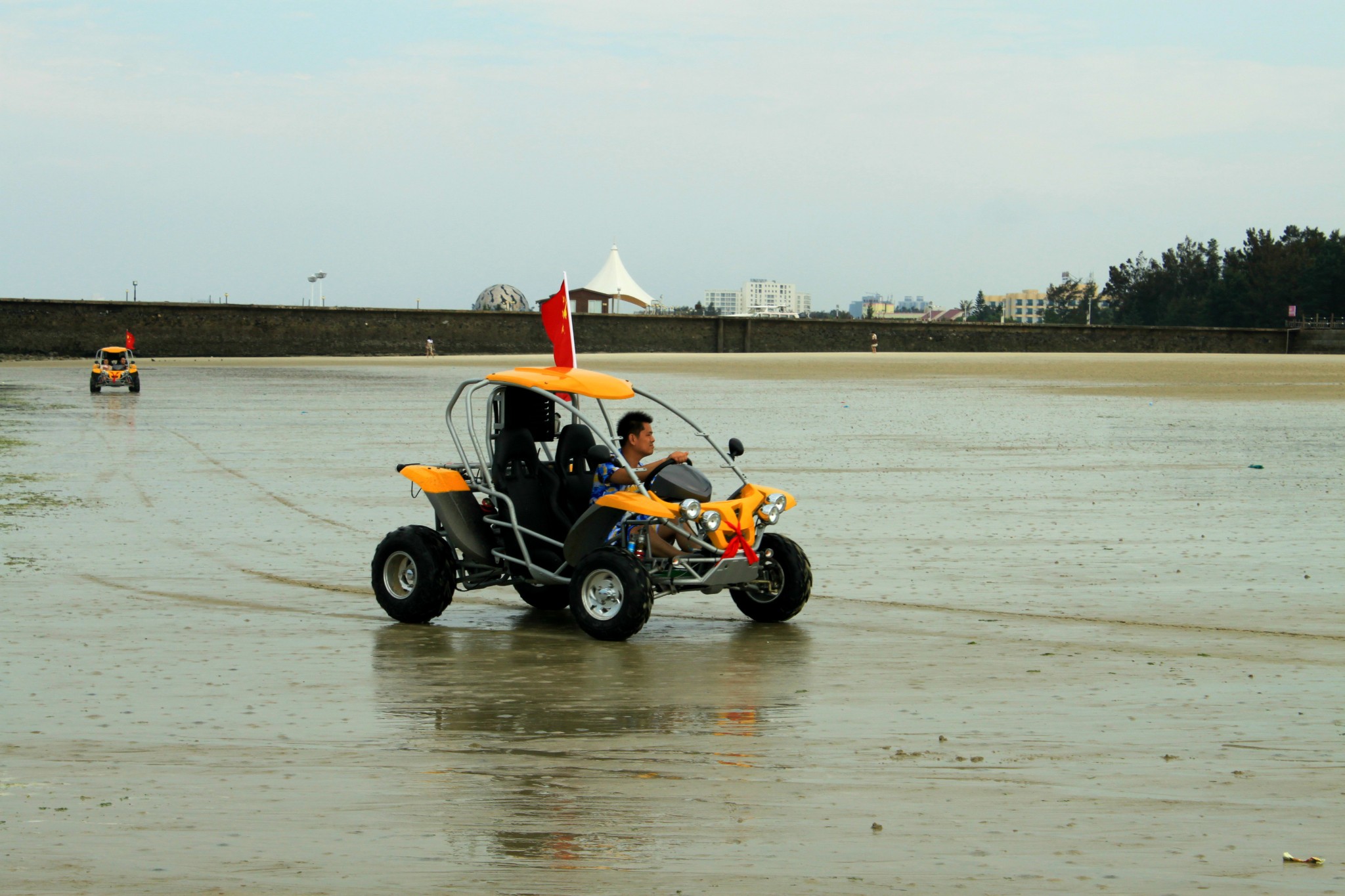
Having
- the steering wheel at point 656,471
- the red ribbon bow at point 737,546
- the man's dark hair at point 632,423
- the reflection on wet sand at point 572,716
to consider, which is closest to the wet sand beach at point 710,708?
the reflection on wet sand at point 572,716

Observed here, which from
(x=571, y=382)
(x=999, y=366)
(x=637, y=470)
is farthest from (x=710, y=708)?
(x=999, y=366)

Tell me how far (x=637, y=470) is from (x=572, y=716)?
2544 mm

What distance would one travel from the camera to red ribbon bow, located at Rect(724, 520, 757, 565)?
835cm

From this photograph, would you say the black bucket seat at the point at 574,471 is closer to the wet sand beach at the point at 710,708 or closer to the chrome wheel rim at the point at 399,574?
the wet sand beach at the point at 710,708

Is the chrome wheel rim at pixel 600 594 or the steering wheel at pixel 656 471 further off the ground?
the steering wheel at pixel 656 471

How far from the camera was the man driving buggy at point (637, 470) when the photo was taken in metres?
8.34

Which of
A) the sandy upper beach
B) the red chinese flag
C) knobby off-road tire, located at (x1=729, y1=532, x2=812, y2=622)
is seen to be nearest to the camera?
knobby off-road tire, located at (x1=729, y1=532, x2=812, y2=622)

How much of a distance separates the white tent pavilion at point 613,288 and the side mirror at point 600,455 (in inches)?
5361

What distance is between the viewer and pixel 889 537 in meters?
12.3

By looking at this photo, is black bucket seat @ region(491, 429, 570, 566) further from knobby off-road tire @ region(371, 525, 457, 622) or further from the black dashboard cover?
the black dashboard cover

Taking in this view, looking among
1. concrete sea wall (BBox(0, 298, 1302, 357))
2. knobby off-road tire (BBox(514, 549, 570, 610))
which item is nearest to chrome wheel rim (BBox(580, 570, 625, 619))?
knobby off-road tire (BBox(514, 549, 570, 610))

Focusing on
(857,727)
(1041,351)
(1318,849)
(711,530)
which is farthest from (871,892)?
(1041,351)

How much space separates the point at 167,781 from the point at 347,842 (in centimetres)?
108

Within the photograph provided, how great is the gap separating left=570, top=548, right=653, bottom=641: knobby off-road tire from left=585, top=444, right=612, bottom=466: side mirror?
52 cm
